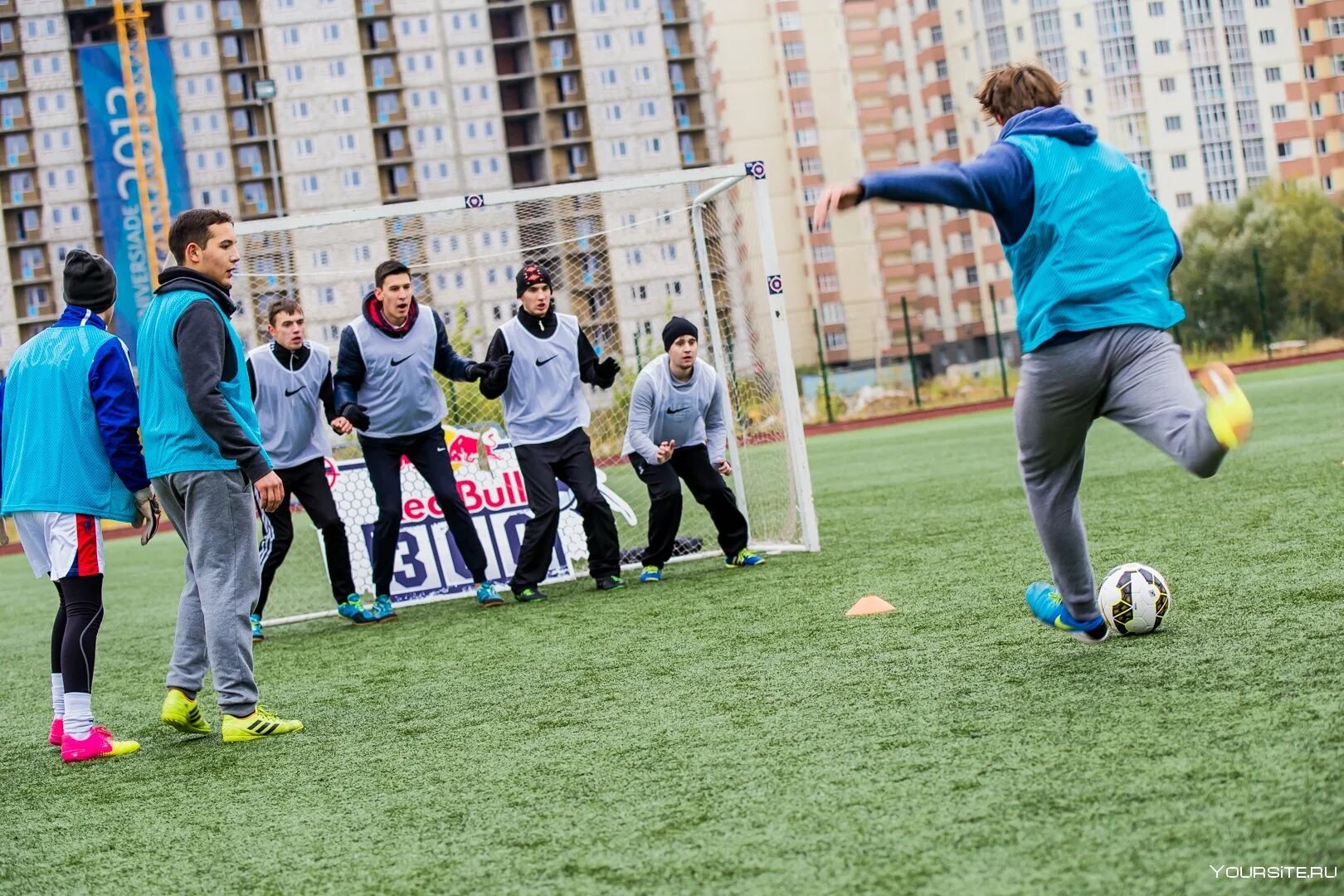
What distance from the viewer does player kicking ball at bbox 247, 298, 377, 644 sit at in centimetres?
823

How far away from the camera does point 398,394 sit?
819 centimetres

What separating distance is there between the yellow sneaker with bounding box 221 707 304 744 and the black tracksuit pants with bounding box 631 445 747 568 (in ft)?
11.9

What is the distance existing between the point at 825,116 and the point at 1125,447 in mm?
70297

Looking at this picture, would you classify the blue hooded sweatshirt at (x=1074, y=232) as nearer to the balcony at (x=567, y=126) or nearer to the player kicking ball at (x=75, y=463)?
the player kicking ball at (x=75, y=463)

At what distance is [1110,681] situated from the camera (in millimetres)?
4137

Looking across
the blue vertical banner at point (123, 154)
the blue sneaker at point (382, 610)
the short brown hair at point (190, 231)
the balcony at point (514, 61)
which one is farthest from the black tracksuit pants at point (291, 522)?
the balcony at point (514, 61)

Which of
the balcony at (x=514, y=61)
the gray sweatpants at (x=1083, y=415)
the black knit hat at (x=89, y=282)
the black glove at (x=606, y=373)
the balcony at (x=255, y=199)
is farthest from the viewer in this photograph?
the balcony at (x=514, y=61)

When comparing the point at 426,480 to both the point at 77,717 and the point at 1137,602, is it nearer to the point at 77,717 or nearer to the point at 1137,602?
the point at 77,717

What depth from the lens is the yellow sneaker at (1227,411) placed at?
12.1ft

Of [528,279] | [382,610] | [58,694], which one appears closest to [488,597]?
[382,610]

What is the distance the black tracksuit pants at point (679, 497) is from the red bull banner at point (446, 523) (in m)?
0.87

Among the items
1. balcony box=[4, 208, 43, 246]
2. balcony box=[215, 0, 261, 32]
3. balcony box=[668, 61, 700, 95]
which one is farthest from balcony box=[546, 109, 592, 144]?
balcony box=[4, 208, 43, 246]

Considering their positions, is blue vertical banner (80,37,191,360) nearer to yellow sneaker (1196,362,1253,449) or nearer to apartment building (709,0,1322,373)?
apartment building (709,0,1322,373)

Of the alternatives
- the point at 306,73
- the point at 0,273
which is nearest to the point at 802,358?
the point at 306,73
